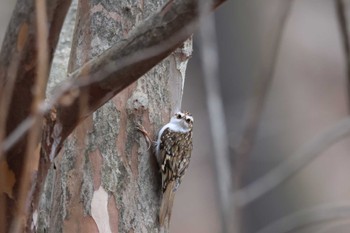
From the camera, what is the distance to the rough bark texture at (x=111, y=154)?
376cm

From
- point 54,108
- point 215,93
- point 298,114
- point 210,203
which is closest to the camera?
point 215,93

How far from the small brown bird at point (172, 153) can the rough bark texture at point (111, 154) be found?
4 cm

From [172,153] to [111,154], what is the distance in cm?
64

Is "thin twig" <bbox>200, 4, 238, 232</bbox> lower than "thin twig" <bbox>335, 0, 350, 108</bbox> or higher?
lower

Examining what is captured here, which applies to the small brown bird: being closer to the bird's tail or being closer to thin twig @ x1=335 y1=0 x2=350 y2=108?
the bird's tail

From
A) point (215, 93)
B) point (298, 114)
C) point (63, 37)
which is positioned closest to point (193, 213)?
point (298, 114)

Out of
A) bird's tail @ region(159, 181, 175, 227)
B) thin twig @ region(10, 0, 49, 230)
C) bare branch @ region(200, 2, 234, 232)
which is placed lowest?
bare branch @ region(200, 2, 234, 232)

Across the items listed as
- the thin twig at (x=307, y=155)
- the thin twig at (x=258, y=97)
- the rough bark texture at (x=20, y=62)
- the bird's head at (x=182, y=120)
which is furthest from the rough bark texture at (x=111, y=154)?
the thin twig at (x=258, y=97)

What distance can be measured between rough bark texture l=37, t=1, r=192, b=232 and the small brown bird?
45 mm

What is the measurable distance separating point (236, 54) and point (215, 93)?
7281 mm

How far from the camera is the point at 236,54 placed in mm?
9289

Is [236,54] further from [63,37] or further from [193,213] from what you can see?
[63,37]

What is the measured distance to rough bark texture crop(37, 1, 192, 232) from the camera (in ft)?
12.3

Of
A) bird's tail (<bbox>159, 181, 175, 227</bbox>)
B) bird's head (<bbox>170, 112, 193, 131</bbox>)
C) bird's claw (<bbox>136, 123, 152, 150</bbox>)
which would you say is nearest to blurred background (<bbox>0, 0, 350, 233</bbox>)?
bird's head (<bbox>170, 112, 193, 131</bbox>)
